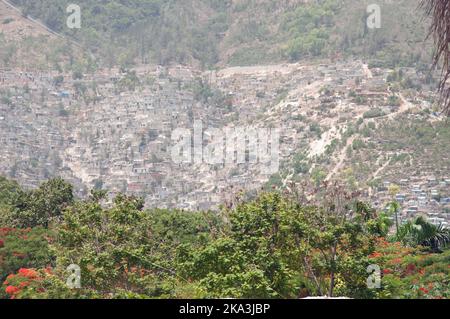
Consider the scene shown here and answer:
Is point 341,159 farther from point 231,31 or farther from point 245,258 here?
point 231,31

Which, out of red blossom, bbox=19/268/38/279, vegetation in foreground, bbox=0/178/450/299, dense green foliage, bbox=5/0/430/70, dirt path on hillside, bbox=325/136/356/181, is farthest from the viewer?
dense green foliage, bbox=5/0/430/70

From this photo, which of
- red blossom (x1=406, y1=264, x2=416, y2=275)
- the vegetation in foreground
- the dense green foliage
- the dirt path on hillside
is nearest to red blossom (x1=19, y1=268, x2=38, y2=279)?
the vegetation in foreground

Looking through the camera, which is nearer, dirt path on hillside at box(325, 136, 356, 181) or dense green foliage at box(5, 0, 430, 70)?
dirt path on hillside at box(325, 136, 356, 181)

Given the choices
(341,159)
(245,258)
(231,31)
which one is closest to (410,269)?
(245,258)

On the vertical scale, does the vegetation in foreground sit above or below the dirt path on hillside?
above

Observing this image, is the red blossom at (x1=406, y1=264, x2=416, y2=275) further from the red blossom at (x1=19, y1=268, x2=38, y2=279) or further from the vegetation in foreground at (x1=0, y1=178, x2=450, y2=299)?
the red blossom at (x1=19, y1=268, x2=38, y2=279)

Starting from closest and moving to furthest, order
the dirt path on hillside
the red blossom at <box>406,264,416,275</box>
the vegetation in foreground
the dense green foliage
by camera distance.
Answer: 1. the vegetation in foreground
2. the red blossom at <box>406,264,416,275</box>
3. the dirt path on hillside
4. the dense green foliage

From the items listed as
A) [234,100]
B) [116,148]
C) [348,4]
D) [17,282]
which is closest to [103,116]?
[116,148]

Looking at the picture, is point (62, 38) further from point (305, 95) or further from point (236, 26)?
point (305, 95)
